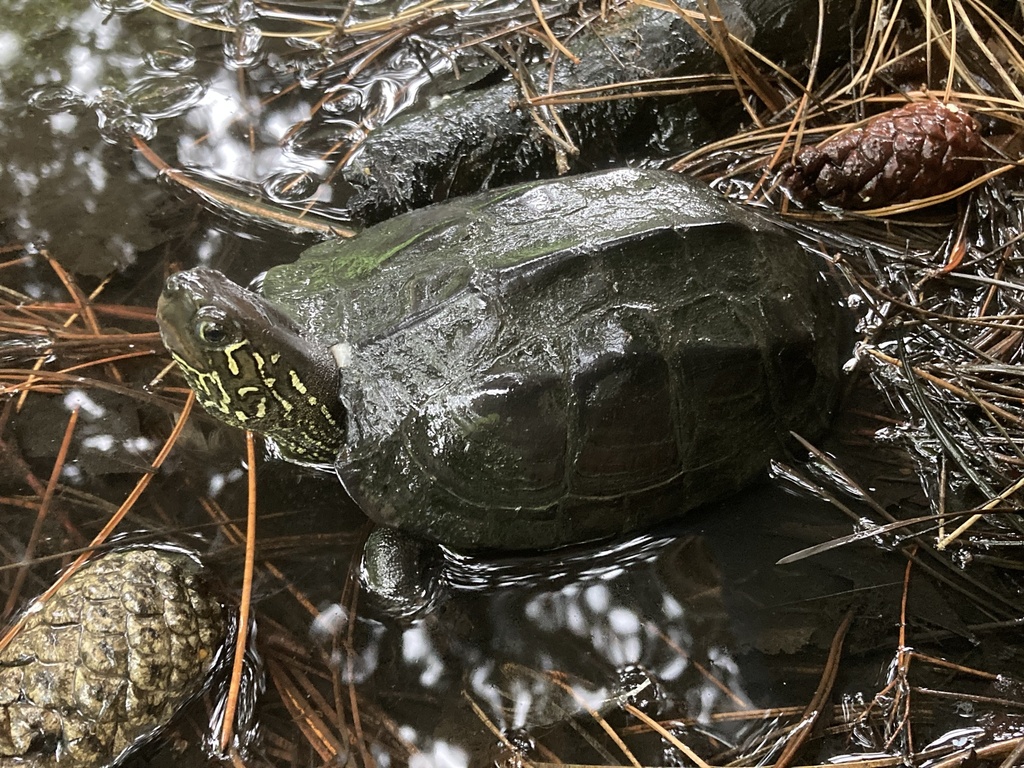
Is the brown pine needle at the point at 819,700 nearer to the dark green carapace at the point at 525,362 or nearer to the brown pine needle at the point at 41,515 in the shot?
the dark green carapace at the point at 525,362

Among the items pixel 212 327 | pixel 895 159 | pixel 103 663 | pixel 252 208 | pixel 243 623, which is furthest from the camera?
pixel 252 208

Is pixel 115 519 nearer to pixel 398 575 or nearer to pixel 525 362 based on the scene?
pixel 398 575

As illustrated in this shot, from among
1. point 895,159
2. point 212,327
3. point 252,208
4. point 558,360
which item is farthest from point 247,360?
point 895,159

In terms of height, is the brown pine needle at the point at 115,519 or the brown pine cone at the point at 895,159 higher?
the brown pine cone at the point at 895,159

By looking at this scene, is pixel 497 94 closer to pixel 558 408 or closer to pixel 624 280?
pixel 624 280

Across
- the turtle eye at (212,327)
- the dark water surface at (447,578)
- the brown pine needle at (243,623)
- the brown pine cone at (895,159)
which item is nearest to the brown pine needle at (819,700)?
the dark water surface at (447,578)

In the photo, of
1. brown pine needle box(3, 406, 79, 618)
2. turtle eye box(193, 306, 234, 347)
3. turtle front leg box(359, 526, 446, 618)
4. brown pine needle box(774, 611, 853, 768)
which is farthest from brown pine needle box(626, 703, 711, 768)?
brown pine needle box(3, 406, 79, 618)

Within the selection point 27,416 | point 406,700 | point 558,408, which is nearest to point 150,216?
point 27,416

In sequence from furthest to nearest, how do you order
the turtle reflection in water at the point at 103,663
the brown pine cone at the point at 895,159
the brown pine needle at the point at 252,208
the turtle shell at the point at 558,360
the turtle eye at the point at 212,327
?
the brown pine needle at the point at 252,208 < the brown pine cone at the point at 895,159 < the turtle shell at the point at 558,360 < the turtle eye at the point at 212,327 < the turtle reflection in water at the point at 103,663
